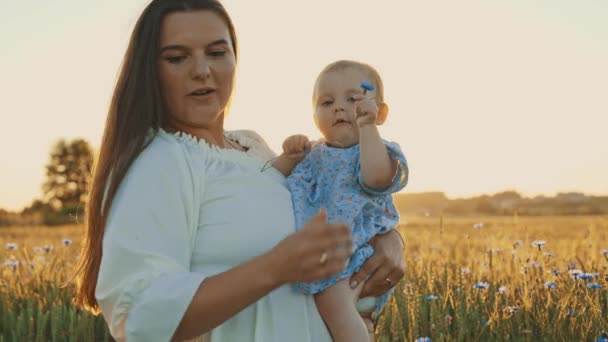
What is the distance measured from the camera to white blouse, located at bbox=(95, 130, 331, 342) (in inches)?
82.7

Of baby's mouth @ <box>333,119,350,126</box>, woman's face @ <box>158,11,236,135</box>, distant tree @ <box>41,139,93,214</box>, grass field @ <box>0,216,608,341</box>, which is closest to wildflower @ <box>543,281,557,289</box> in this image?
grass field @ <box>0,216,608,341</box>

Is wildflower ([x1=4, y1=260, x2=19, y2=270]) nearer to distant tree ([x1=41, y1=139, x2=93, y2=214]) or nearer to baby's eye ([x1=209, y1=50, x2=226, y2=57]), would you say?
baby's eye ([x1=209, y1=50, x2=226, y2=57])

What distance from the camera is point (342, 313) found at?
262 cm

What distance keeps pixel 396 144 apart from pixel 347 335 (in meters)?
0.81

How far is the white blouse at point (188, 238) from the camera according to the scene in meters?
2.10

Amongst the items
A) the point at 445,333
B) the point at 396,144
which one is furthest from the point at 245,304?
the point at 445,333

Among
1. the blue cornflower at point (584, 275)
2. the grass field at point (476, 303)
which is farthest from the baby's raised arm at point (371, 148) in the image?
the blue cornflower at point (584, 275)

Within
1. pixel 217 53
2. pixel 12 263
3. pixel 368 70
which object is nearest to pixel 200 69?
pixel 217 53

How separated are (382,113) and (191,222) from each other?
3.49 feet

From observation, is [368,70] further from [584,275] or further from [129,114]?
[584,275]

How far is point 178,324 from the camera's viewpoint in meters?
2.07

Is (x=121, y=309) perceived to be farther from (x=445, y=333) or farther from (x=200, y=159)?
(x=445, y=333)

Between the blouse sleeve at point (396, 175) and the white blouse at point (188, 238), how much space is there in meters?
0.36

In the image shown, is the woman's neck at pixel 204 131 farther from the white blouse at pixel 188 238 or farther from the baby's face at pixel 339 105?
the baby's face at pixel 339 105
